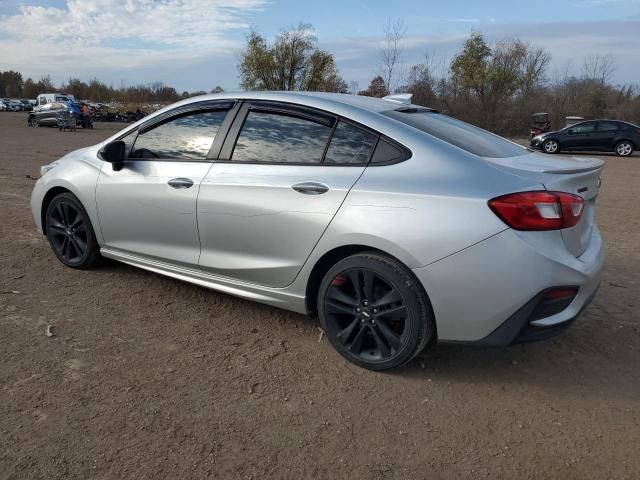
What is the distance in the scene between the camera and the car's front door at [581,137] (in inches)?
835

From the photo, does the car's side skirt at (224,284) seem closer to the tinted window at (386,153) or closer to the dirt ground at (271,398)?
the dirt ground at (271,398)

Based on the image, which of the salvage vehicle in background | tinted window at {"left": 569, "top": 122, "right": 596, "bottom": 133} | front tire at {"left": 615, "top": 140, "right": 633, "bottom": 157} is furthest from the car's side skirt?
the salvage vehicle in background

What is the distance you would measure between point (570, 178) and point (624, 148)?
21306 mm

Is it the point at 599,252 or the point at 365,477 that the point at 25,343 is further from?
the point at 599,252

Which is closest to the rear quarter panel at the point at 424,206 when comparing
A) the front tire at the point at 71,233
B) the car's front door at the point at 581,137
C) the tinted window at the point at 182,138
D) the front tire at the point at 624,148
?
the tinted window at the point at 182,138

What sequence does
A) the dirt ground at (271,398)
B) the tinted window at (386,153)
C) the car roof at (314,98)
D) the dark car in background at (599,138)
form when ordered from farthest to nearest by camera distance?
the dark car in background at (599,138), the car roof at (314,98), the tinted window at (386,153), the dirt ground at (271,398)

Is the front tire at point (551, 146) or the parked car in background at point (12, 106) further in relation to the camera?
the parked car in background at point (12, 106)

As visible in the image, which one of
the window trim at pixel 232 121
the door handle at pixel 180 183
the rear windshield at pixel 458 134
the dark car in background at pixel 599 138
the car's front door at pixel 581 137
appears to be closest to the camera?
the rear windshield at pixel 458 134

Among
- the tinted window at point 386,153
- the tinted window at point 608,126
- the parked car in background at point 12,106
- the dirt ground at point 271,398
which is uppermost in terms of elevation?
the tinted window at point 386,153

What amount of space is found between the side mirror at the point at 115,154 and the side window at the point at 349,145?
178 cm

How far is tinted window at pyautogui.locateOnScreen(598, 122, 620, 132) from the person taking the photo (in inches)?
826

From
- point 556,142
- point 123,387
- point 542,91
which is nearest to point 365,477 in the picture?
point 123,387

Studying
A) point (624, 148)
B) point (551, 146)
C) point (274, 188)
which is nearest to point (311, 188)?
point (274, 188)

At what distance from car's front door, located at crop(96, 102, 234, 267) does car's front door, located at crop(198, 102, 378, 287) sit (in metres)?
0.16
